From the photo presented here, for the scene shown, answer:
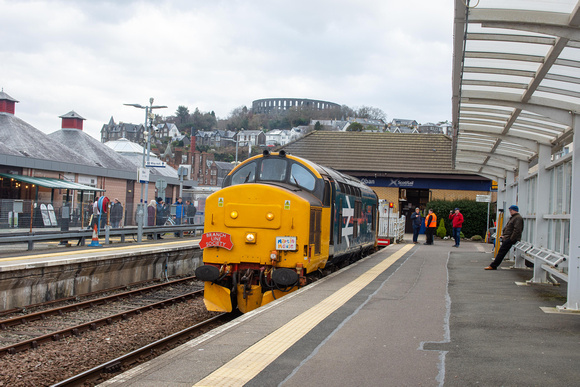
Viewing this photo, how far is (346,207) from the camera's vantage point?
47.9ft

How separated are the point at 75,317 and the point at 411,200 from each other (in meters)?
31.1

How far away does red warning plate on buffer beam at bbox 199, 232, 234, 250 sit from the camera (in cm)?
1059

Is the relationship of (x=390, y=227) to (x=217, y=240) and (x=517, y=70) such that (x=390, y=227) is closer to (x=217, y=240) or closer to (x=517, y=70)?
(x=217, y=240)

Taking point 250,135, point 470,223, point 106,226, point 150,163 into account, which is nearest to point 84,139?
point 150,163

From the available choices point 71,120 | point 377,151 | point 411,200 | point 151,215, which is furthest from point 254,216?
point 71,120

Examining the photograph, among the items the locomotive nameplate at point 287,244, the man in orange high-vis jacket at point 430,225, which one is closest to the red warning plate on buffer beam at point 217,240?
the locomotive nameplate at point 287,244

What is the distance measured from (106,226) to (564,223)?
52.9 ft

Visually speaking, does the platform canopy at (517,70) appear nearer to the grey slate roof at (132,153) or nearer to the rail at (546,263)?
the rail at (546,263)

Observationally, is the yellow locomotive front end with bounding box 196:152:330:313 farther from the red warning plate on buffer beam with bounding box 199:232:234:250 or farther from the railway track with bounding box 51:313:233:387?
the railway track with bounding box 51:313:233:387

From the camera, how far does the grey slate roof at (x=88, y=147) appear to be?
4141 cm

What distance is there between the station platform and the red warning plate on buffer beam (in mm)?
1444

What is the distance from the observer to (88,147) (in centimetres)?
4219

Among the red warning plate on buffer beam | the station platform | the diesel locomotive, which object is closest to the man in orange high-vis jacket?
the station platform

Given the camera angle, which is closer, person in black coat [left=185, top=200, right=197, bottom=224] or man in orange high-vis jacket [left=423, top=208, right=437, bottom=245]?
man in orange high-vis jacket [left=423, top=208, right=437, bottom=245]
